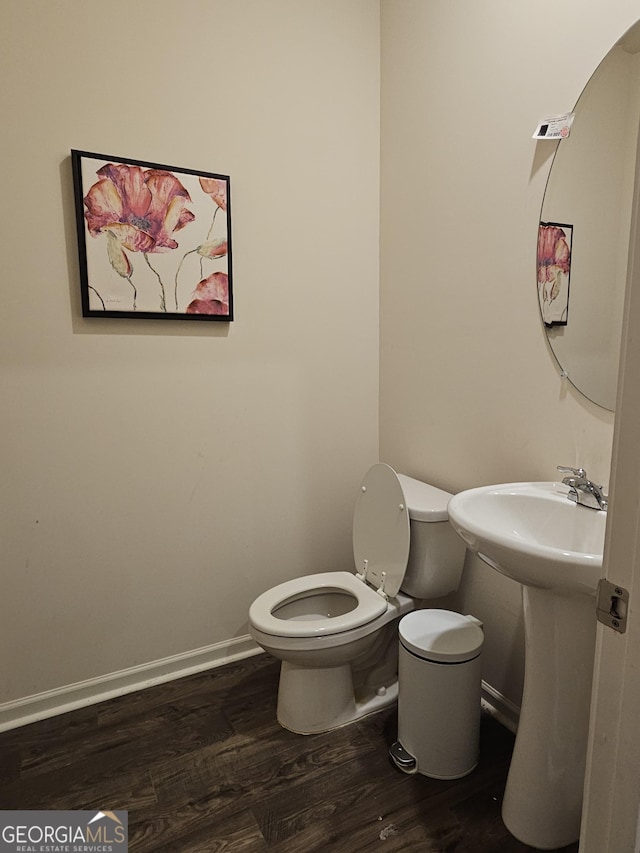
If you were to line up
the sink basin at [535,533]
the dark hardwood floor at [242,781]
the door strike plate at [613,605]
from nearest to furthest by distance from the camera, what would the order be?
the door strike plate at [613,605] → the sink basin at [535,533] → the dark hardwood floor at [242,781]

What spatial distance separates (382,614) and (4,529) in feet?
4.20

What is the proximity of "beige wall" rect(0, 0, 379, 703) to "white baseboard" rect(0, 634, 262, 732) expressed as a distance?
0.04 meters

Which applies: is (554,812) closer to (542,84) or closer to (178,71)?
(542,84)

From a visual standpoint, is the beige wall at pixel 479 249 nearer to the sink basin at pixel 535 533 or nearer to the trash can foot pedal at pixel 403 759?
the sink basin at pixel 535 533

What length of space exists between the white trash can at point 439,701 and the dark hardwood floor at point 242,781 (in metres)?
0.06

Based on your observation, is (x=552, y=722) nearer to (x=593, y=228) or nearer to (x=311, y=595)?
(x=311, y=595)

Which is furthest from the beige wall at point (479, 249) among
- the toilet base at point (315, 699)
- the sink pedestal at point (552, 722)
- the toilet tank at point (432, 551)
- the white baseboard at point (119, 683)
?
the white baseboard at point (119, 683)

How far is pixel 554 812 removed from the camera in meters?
1.30

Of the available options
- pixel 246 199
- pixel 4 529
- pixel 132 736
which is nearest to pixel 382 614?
pixel 132 736

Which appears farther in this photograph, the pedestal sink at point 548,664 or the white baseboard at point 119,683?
the white baseboard at point 119,683

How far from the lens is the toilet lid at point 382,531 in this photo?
5.79 feet

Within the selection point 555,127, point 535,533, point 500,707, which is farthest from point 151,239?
point 500,707

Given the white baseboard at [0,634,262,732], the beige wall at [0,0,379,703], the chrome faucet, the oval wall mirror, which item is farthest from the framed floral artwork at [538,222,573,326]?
the white baseboard at [0,634,262,732]

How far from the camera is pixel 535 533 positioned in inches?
54.4
